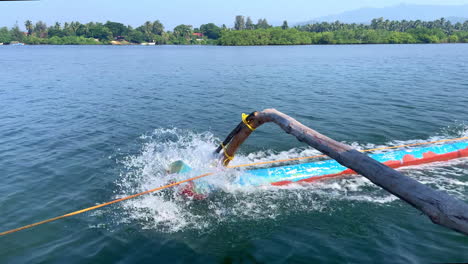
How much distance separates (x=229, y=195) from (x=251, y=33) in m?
104

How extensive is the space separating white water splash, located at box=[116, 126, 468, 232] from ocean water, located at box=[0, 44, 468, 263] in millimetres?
36

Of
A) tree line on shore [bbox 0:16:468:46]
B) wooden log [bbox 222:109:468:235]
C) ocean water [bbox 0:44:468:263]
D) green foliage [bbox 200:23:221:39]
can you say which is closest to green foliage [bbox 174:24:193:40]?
tree line on shore [bbox 0:16:468:46]

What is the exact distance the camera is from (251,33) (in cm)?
10581

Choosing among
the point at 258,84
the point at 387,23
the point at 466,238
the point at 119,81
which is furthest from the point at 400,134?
the point at 387,23

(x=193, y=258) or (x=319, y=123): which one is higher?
(x=319, y=123)

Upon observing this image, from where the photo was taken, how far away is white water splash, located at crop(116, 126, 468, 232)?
6.93m

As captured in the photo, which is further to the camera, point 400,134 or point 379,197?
point 400,134

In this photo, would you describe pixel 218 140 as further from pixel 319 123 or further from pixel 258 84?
pixel 258 84

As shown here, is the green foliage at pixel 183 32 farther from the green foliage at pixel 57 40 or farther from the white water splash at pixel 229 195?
the white water splash at pixel 229 195

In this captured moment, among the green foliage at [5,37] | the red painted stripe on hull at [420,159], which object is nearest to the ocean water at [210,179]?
the red painted stripe on hull at [420,159]

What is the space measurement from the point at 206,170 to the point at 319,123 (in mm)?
7254

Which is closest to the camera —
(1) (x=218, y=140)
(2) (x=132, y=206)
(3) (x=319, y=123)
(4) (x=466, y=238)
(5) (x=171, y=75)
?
(4) (x=466, y=238)

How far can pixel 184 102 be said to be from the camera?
1845 centimetres

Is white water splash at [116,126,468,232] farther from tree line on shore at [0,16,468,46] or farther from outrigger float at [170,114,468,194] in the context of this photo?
tree line on shore at [0,16,468,46]
